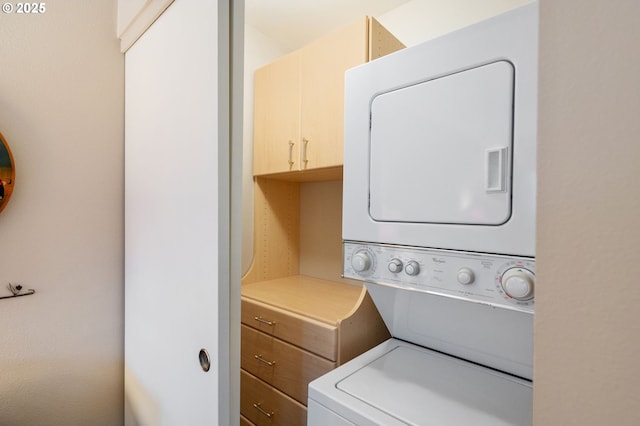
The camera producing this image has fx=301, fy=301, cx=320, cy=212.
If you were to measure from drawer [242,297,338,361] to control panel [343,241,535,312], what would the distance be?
337 millimetres

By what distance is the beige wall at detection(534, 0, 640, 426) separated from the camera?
11.0 inches

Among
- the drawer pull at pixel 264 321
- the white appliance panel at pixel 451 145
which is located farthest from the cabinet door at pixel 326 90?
the drawer pull at pixel 264 321

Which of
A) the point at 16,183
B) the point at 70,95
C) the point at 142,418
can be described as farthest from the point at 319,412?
the point at 70,95

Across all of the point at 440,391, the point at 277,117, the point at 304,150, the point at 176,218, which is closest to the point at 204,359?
the point at 176,218

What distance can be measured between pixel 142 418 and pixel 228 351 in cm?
83

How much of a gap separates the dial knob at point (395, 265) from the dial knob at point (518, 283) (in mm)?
330

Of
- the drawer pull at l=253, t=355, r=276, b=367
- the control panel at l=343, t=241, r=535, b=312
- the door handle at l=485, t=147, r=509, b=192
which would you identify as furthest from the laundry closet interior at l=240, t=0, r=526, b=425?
the door handle at l=485, t=147, r=509, b=192

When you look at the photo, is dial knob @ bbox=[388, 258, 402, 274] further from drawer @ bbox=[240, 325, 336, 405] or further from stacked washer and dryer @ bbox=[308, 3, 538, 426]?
drawer @ bbox=[240, 325, 336, 405]

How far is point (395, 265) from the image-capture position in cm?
109

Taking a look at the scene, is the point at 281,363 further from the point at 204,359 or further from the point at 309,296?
the point at 204,359

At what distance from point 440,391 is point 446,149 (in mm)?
814

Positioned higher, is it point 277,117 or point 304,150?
point 277,117

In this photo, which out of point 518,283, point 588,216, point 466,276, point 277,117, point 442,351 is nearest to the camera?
point 588,216

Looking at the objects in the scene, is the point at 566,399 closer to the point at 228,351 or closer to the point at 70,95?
the point at 228,351
